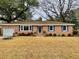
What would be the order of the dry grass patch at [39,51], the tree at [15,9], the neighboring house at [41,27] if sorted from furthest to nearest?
the tree at [15,9]
the neighboring house at [41,27]
the dry grass patch at [39,51]

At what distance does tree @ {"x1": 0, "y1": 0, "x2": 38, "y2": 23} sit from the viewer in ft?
201

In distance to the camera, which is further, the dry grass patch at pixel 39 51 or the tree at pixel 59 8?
the tree at pixel 59 8

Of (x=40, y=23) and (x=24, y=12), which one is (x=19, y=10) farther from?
(x=40, y=23)

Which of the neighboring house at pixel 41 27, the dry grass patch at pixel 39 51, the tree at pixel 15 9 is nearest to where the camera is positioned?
the dry grass patch at pixel 39 51

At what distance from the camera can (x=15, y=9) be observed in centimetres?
6300

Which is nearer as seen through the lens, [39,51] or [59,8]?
[39,51]

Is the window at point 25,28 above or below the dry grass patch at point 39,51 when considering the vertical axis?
below

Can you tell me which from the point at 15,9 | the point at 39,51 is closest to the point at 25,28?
the point at 15,9

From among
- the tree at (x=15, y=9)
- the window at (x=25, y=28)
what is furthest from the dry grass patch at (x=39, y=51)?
the tree at (x=15, y=9)

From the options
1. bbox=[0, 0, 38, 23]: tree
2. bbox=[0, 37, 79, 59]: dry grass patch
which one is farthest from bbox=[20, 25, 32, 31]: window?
bbox=[0, 37, 79, 59]: dry grass patch

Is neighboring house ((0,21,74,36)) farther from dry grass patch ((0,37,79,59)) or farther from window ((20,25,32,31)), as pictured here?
dry grass patch ((0,37,79,59))

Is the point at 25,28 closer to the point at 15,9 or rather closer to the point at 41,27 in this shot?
the point at 41,27

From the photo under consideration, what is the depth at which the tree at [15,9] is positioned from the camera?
61.3 meters

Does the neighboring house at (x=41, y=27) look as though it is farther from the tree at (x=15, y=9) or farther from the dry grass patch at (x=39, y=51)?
the dry grass patch at (x=39, y=51)
